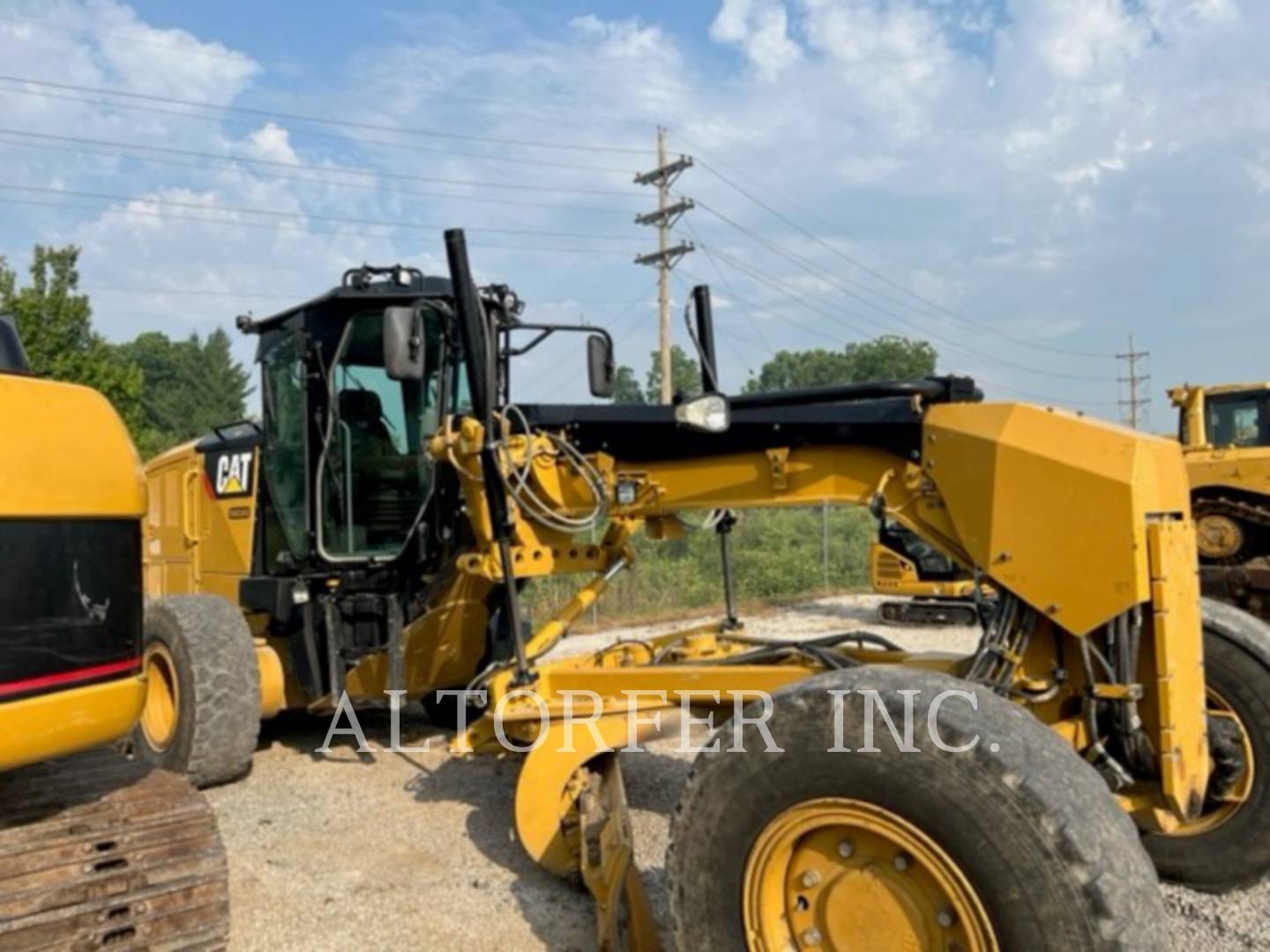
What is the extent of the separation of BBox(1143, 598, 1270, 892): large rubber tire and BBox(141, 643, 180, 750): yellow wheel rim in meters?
4.81

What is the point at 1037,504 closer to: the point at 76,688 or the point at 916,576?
the point at 76,688

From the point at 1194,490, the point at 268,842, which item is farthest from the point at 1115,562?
the point at 1194,490

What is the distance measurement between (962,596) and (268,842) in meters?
8.32

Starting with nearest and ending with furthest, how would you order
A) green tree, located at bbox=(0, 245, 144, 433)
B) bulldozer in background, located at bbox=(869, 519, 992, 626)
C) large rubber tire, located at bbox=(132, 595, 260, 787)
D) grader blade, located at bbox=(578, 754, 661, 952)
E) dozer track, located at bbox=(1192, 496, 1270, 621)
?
grader blade, located at bbox=(578, 754, 661, 952) → large rubber tire, located at bbox=(132, 595, 260, 787) → dozer track, located at bbox=(1192, 496, 1270, 621) → bulldozer in background, located at bbox=(869, 519, 992, 626) → green tree, located at bbox=(0, 245, 144, 433)

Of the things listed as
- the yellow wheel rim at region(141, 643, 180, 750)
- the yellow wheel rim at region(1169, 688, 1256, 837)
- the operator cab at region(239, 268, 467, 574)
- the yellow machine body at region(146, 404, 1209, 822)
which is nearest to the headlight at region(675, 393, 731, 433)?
the yellow machine body at region(146, 404, 1209, 822)

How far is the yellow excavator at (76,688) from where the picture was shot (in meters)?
2.65

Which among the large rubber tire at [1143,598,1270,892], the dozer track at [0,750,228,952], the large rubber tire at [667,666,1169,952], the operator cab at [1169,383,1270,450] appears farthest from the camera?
the operator cab at [1169,383,1270,450]

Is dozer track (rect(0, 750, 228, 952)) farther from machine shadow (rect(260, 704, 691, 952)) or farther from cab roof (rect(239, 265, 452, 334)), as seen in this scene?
cab roof (rect(239, 265, 452, 334))

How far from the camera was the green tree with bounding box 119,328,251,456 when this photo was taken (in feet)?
228

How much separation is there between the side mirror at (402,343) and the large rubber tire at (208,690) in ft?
7.56

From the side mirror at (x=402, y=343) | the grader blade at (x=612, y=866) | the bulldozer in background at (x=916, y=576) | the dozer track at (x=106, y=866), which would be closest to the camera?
the dozer track at (x=106, y=866)

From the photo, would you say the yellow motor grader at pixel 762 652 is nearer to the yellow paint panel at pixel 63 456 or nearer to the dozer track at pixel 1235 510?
the yellow paint panel at pixel 63 456

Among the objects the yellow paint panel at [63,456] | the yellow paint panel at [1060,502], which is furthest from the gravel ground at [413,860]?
the yellow paint panel at [63,456]

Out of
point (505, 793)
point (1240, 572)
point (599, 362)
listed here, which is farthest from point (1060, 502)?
point (1240, 572)
